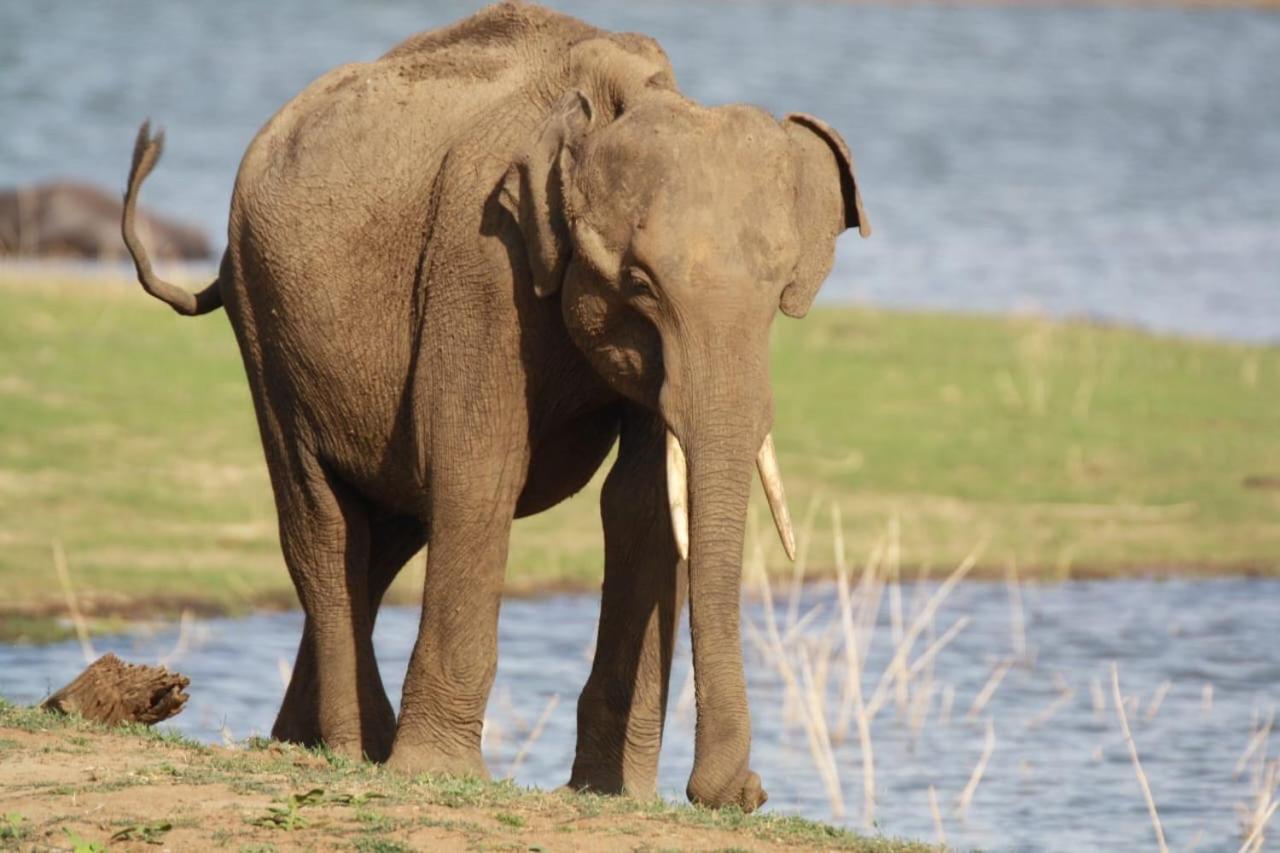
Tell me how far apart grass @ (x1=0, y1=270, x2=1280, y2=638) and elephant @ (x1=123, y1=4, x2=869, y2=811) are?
13.1 feet

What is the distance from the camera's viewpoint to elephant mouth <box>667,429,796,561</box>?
6.86m

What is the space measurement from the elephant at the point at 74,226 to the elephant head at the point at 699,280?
16913mm

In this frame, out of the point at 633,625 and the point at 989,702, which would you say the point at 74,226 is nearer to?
the point at 989,702

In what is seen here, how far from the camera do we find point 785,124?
23.6 ft

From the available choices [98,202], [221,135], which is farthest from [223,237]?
[221,135]

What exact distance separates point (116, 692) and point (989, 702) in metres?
4.82

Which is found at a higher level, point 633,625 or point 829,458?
point 829,458

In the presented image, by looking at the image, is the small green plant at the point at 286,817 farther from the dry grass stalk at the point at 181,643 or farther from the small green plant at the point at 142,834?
the dry grass stalk at the point at 181,643

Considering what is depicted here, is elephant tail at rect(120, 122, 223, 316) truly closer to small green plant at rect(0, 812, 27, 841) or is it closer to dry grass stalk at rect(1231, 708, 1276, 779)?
small green plant at rect(0, 812, 27, 841)

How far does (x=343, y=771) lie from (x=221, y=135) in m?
27.7

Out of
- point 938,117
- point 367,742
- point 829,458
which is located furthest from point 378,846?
point 938,117

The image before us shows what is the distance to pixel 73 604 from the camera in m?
11.4

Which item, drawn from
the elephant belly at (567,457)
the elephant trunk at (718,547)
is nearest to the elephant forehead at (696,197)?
the elephant trunk at (718,547)

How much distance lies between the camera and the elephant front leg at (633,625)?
7.54m
